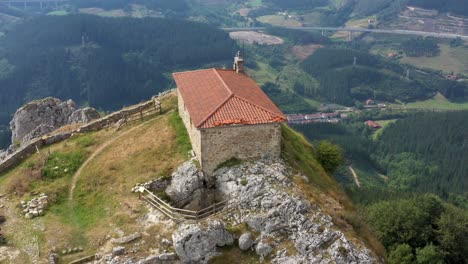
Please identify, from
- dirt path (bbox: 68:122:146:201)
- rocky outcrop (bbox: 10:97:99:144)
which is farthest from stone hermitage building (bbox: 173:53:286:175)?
rocky outcrop (bbox: 10:97:99:144)

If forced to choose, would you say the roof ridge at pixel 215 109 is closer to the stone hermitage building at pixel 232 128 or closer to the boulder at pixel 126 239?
the stone hermitage building at pixel 232 128

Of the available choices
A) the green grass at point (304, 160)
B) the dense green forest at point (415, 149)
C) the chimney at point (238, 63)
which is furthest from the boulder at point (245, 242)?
the dense green forest at point (415, 149)

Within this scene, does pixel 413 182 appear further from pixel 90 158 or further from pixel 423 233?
pixel 90 158

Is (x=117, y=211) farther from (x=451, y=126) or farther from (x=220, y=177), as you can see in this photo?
(x=451, y=126)

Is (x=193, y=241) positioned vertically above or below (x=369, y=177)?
above

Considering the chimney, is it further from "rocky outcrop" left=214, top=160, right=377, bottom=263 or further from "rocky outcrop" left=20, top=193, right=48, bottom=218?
"rocky outcrop" left=20, top=193, right=48, bottom=218

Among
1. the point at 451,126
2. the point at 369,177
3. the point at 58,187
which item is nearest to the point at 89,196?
the point at 58,187
